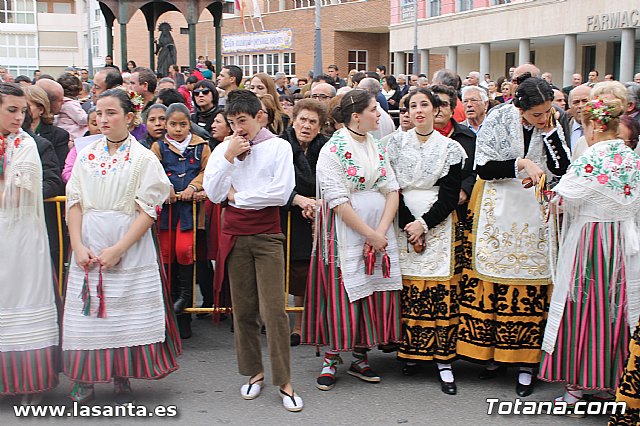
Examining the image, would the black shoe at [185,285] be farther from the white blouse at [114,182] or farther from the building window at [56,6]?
the building window at [56,6]

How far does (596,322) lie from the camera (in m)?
4.88

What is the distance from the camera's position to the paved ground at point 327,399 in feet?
16.0

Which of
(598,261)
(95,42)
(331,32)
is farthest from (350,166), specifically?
(95,42)

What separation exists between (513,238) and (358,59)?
42.6m

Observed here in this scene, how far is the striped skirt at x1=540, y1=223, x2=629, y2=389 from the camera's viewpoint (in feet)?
15.9

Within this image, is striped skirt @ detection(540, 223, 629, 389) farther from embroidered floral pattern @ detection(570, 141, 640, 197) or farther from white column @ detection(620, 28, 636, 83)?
white column @ detection(620, 28, 636, 83)

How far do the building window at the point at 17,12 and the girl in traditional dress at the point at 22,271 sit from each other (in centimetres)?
5574

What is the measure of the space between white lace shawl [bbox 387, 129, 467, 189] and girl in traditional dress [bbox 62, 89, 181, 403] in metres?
1.63

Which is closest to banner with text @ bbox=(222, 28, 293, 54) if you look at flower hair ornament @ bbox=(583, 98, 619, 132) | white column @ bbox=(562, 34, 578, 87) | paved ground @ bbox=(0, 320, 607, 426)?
white column @ bbox=(562, 34, 578, 87)

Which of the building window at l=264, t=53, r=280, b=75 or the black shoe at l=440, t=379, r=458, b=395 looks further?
the building window at l=264, t=53, r=280, b=75

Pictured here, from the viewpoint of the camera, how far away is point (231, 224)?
201 inches

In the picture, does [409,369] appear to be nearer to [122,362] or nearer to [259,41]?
[122,362]

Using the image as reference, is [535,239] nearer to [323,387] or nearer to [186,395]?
[323,387]

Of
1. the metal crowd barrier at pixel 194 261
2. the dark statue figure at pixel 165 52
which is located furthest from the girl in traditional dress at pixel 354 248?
the dark statue figure at pixel 165 52
